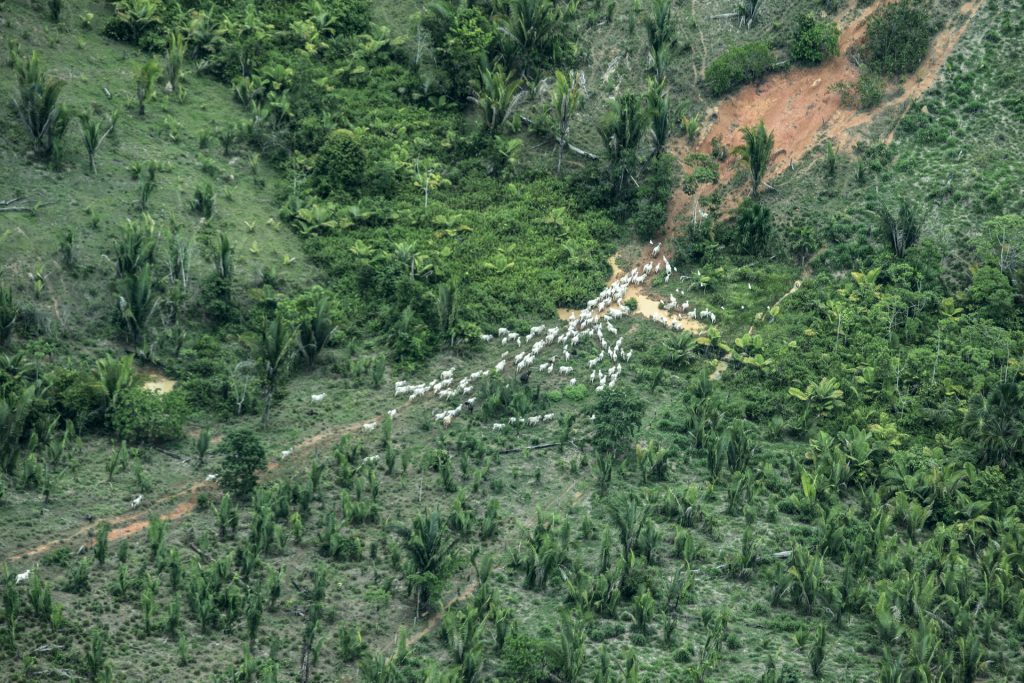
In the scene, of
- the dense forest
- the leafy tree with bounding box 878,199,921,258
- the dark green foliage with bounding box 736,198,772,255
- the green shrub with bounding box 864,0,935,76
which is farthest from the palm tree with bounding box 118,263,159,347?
the green shrub with bounding box 864,0,935,76

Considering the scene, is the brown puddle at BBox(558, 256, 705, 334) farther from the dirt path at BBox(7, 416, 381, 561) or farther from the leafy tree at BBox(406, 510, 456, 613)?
the leafy tree at BBox(406, 510, 456, 613)

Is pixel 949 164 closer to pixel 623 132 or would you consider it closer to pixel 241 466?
pixel 623 132

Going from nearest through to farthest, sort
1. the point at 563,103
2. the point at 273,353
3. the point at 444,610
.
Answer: the point at 444,610, the point at 273,353, the point at 563,103

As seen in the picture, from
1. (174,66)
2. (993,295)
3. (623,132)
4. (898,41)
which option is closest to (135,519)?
(174,66)

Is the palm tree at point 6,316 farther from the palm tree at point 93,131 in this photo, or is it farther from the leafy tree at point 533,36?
the leafy tree at point 533,36

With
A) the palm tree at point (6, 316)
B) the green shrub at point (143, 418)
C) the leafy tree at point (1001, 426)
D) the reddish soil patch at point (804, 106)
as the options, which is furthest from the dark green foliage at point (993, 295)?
the palm tree at point (6, 316)

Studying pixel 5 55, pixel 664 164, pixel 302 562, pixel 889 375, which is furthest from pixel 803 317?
pixel 5 55
